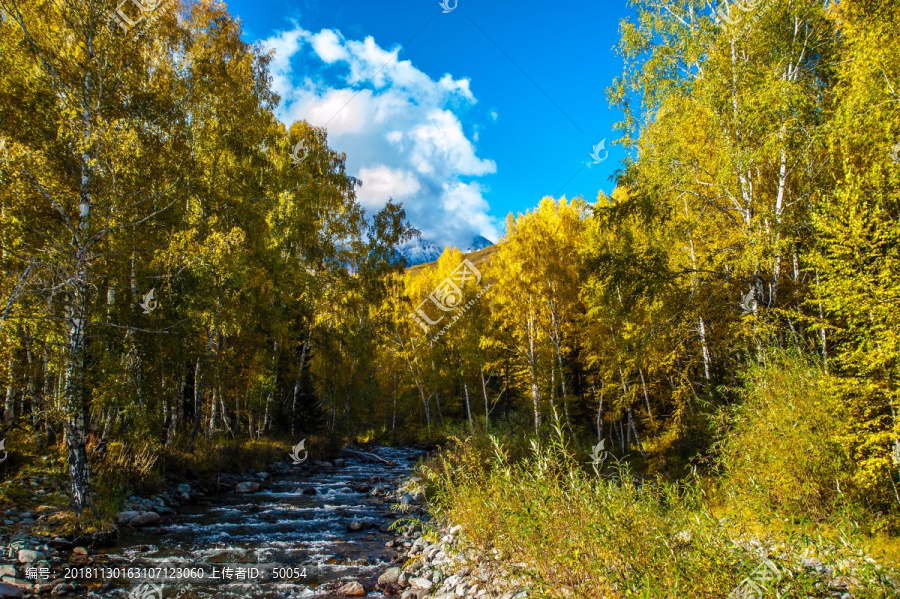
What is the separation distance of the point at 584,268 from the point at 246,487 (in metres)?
11.6

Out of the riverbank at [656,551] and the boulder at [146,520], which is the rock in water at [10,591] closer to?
the boulder at [146,520]

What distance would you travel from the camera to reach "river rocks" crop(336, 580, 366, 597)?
624 cm

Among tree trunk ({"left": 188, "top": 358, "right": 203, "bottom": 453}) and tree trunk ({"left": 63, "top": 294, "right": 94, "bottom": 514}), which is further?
tree trunk ({"left": 188, "top": 358, "right": 203, "bottom": 453})

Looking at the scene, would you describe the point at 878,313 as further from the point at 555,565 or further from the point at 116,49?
the point at 116,49

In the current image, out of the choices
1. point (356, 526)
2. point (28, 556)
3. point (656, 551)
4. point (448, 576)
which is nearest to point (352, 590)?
point (448, 576)

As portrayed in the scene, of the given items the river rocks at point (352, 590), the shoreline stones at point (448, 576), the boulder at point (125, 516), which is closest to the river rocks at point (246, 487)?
the boulder at point (125, 516)

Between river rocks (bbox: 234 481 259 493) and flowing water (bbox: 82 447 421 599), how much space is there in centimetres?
65

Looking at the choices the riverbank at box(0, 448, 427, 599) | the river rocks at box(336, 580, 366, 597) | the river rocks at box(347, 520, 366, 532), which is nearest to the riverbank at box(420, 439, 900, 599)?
the river rocks at box(336, 580, 366, 597)

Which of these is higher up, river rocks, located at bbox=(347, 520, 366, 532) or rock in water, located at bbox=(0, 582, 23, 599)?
rock in water, located at bbox=(0, 582, 23, 599)

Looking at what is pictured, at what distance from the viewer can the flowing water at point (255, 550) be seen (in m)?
6.28

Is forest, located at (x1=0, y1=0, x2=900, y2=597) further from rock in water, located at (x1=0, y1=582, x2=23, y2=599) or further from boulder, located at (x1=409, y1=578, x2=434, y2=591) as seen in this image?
rock in water, located at (x1=0, y1=582, x2=23, y2=599)

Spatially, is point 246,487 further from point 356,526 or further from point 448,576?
point 448,576

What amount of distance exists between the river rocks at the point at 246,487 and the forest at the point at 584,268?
167cm

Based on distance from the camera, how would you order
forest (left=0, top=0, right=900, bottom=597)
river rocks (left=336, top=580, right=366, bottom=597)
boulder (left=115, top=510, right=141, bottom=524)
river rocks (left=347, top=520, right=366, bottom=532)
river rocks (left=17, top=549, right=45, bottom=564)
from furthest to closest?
river rocks (left=347, top=520, right=366, bottom=532)
boulder (left=115, top=510, right=141, bottom=524)
river rocks (left=336, top=580, right=366, bottom=597)
river rocks (left=17, top=549, right=45, bottom=564)
forest (left=0, top=0, right=900, bottom=597)
